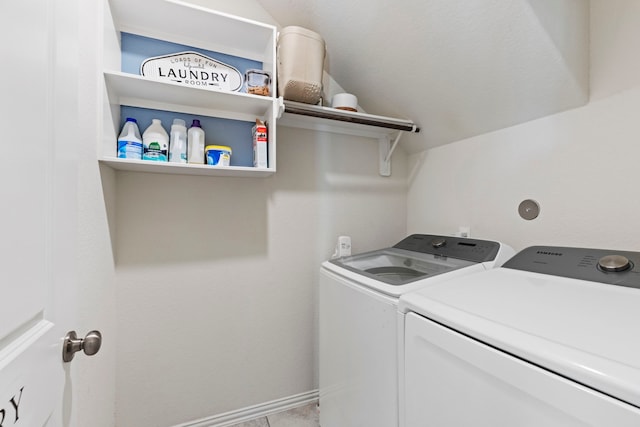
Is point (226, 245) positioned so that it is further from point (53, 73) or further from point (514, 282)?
point (514, 282)

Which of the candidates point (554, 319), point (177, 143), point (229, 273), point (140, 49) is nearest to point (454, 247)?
point (554, 319)

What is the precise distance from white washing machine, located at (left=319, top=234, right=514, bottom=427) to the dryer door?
0.10m

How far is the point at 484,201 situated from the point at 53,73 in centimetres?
185

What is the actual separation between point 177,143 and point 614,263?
6.06 ft

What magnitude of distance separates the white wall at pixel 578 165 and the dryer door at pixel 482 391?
0.95 metres

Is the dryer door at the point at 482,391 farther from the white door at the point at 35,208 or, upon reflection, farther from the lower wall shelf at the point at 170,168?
the lower wall shelf at the point at 170,168

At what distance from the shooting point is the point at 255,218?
170 cm

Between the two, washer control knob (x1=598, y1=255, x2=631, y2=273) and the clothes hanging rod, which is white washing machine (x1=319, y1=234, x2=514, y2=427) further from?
the clothes hanging rod

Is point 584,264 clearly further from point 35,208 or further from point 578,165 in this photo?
point 35,208

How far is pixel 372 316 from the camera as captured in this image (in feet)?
3.52

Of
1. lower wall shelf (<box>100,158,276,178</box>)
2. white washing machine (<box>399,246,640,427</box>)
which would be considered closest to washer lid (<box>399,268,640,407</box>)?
white washing machine (<box>399,246,640,427</box>)

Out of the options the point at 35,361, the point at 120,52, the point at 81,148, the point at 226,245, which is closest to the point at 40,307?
the point at 35,361

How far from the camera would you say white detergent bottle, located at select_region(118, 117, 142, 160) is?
1231 millimetres

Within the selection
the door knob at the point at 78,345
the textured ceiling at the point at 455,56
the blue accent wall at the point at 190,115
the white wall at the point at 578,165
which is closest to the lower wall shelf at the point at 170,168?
the blue accent wall at the point at 190,115
